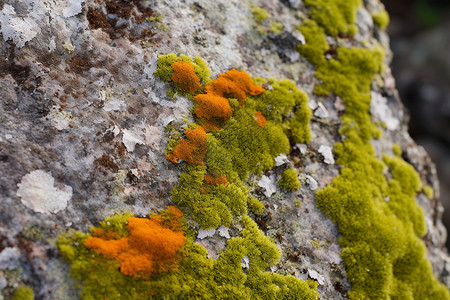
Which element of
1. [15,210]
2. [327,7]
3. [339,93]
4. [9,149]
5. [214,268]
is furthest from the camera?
[327,7]

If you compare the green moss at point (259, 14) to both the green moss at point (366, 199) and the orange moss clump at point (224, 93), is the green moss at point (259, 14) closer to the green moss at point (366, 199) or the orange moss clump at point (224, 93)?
the green moss at point (366, 199)

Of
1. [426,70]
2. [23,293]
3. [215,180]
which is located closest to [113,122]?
[215,180]

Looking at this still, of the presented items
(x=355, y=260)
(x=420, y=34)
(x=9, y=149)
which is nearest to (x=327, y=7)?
(x=355, y=260)

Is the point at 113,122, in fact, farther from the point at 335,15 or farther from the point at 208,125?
the point at 335,15

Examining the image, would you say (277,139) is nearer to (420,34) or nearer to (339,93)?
(339,93)

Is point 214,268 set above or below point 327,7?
below

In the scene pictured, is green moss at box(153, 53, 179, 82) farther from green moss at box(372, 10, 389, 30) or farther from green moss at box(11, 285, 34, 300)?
green moss at box(372, 10, 389, 30)

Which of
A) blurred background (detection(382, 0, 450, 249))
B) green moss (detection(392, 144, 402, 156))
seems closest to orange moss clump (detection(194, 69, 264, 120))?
green moss (detection(392, 144, 402, 156))
